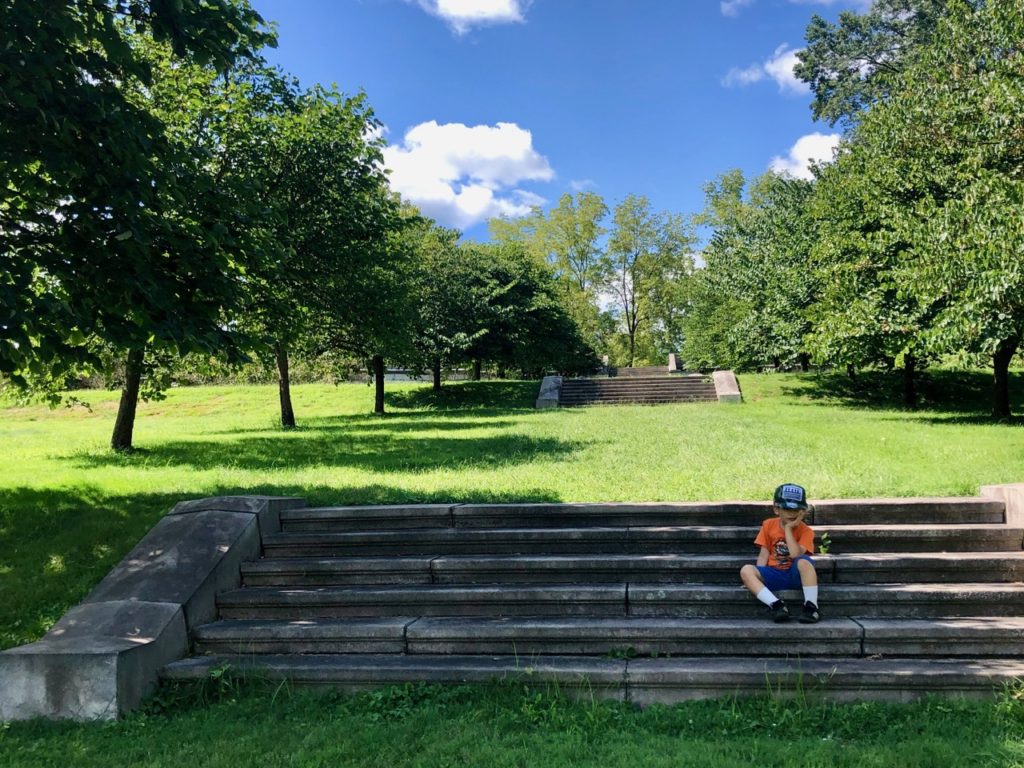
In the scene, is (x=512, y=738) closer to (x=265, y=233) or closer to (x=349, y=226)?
(x=265, y=233)

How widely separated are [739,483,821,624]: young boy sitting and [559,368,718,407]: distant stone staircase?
20445 millimetres

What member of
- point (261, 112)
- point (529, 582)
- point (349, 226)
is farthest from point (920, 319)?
point (261, 112)

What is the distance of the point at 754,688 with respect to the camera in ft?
A: 14.3

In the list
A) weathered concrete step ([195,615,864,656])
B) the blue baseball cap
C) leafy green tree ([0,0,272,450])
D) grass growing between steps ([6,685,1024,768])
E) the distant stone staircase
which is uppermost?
leafy green tree ([0,0,272,450])

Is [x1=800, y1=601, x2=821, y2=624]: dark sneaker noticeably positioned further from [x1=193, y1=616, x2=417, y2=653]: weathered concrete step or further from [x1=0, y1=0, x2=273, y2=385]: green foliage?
[x1=0, y1=0, x2=273, y2=385]: green foliage

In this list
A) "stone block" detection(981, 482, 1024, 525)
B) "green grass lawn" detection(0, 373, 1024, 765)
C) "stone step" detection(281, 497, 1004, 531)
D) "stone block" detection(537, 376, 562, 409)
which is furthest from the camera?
"stone block" detection(537, 376, 562, 409)

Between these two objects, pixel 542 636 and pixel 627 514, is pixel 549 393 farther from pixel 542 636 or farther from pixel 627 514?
pixel 542 636

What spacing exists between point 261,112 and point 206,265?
8.47 metres

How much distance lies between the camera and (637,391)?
2712 cm

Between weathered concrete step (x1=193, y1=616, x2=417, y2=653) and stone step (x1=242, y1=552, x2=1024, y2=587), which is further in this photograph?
stone step (x1=242, y1=552, x2=1024, y2=587)

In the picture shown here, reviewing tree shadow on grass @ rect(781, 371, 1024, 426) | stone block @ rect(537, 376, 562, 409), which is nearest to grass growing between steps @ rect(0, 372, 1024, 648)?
tree shadow on grass @ rect(781, 371, 1024, 426)

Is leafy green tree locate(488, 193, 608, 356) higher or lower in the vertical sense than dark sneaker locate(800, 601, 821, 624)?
higher

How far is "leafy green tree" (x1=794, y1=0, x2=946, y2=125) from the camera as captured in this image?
32.0 meters

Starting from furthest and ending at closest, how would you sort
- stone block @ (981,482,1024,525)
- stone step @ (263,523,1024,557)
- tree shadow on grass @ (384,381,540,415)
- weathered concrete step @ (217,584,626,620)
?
tree shadow on grass @ (384,381,540,415)
stone block @ (981,482,1024,525)
stone step @ (263,523,1024,557)
weathered concrete step @ (217,584,626,620)
